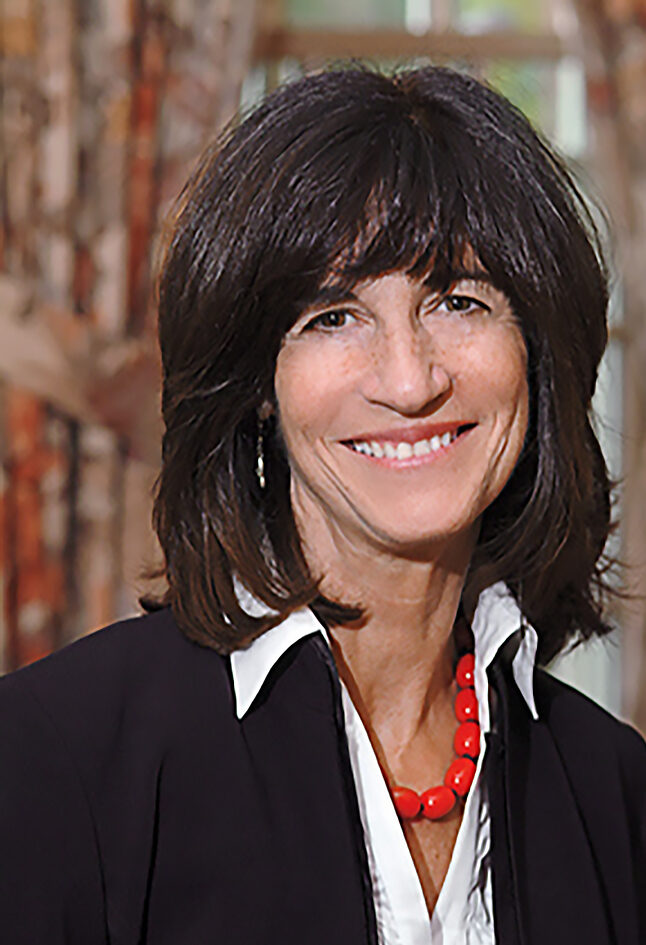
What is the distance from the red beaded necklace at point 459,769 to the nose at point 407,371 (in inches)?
15.1

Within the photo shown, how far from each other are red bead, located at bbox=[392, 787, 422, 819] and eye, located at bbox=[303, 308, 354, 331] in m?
0.47

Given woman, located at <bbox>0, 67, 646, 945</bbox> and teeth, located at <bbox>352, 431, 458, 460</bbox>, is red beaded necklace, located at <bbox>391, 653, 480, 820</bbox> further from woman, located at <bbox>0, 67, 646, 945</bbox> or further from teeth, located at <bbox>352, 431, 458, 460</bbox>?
teeth, located at <bbox>352, 431, 458, 460</bbox>

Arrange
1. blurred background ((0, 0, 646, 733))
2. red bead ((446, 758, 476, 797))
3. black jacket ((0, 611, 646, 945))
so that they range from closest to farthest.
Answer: black jacket ((0, 611, 646, 945)) < red bead ((446, 758, 476, 797)) < blurred background ((0, 0, 646, 733))

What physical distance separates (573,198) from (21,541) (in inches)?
88.9

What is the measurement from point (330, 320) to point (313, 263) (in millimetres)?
58

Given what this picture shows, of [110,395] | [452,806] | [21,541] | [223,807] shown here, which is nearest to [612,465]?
[110,395]

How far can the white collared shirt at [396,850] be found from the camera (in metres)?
1.19

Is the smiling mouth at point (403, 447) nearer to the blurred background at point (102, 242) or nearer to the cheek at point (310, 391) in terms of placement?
the cheek at point (310, 391)

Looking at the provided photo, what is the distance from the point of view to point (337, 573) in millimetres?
1279

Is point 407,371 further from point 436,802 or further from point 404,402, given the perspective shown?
point 436,802

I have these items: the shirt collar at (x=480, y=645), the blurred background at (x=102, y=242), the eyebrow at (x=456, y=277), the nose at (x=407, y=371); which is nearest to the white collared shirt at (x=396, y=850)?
the shirt collar at (x=480, y=645)

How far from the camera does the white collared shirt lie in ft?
3.91

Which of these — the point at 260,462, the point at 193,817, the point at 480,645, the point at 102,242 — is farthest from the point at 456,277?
the point at 102,242

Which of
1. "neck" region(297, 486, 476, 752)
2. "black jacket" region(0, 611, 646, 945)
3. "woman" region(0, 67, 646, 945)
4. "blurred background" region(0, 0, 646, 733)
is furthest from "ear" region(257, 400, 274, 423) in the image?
"blurred background" region(0, 0, 646, 733)
